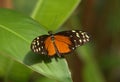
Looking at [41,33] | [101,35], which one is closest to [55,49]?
[41,33]

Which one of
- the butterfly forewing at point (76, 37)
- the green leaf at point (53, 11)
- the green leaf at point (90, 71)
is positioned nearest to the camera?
the butterfly forewing at point (76, 37)

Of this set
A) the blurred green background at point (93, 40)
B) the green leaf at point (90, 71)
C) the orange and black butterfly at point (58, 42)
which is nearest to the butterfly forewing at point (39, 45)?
the orange and black butterfly at point (58, 42)

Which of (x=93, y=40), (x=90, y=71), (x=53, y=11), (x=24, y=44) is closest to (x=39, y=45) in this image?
(x=24, y=44)

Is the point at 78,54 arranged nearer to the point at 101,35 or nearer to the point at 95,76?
the point at 95,76

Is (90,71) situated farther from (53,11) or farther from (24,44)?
(24,44)

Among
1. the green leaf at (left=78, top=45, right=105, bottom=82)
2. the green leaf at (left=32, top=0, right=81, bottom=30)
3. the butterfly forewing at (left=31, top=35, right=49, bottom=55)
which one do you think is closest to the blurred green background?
the green leaf at (left=78, top=45, right=105, bottom=82)

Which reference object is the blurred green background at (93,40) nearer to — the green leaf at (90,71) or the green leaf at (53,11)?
the green leaf at (90,71)
